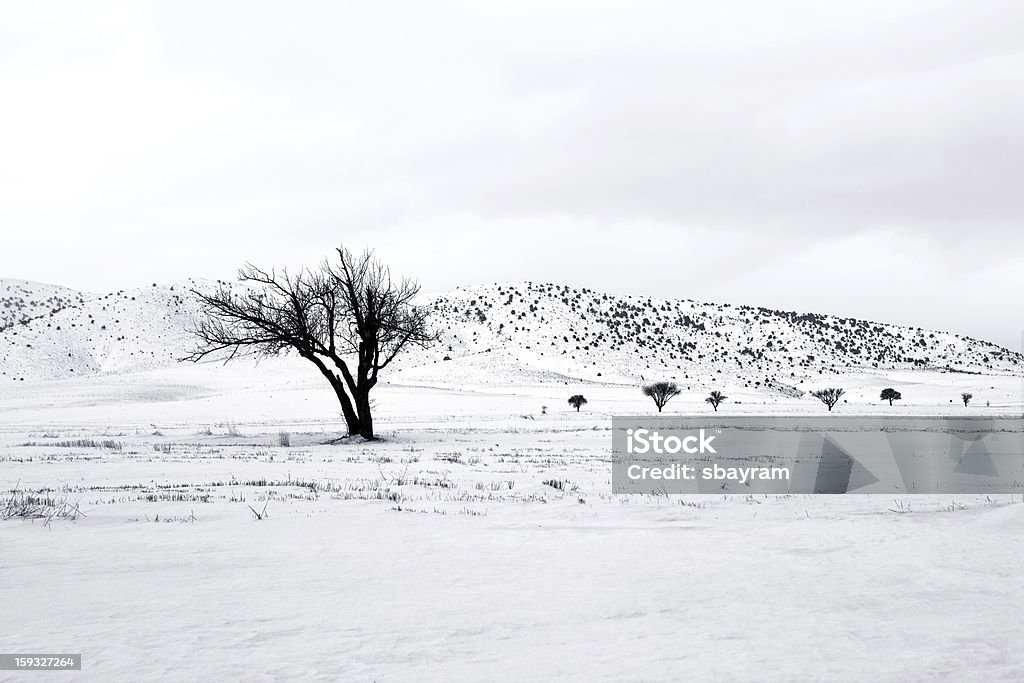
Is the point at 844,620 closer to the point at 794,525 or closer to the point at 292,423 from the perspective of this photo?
the point at 794,525

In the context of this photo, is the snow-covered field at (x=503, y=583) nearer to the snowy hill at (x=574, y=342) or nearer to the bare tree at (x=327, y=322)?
the bare tree at (x=327, y=322)

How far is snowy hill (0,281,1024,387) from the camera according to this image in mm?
97688

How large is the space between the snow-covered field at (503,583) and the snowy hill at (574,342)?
76307 millimetres

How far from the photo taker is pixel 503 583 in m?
6.05

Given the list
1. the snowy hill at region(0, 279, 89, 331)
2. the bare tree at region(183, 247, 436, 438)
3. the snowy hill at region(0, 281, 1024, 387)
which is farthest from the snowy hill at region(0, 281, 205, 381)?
the bare tree at region(183, 247, 436, 438)

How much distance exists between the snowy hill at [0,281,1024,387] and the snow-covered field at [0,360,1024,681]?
76.3m

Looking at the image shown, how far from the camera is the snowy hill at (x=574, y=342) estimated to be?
97688mm

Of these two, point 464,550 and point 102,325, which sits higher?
point 102,325

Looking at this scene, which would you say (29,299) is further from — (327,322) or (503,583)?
(503,583)

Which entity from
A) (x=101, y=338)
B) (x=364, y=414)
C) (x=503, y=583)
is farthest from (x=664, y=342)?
(x=503, y=583)

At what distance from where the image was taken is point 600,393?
3024 inches

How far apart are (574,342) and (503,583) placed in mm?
105779

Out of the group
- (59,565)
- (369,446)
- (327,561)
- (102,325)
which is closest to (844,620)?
(327,561)

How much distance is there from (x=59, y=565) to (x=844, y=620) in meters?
6.38
